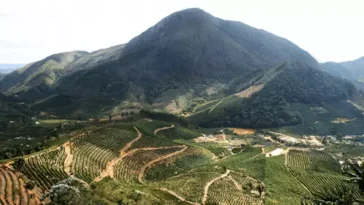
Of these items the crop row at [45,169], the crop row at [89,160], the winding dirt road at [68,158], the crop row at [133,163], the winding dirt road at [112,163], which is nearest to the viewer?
the crop row at [45,169]

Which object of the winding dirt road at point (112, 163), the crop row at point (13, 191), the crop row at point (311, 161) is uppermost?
the crop row at point (13, 191)

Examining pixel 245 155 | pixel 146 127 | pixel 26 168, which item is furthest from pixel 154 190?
pixel 146 127

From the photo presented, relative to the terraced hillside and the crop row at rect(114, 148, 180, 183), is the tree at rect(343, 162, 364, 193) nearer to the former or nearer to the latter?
the terraced hillside

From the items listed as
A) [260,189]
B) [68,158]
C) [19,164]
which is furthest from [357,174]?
[68,158]

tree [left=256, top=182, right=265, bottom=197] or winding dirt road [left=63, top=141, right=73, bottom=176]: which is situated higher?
winding dirt road [left=63, top=141, right=73, bottom=176]

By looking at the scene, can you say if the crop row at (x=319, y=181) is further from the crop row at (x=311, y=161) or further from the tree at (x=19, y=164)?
the tree at (x=19, y=164)

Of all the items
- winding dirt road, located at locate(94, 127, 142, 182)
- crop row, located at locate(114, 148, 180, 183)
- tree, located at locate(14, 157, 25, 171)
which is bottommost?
crop row, located at locate(114, 148, 180, 183)

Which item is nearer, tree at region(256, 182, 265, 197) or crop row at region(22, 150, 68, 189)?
crop row at region(22, 150, 68, 189)

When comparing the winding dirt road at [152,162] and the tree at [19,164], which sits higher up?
the tree at [19,164]

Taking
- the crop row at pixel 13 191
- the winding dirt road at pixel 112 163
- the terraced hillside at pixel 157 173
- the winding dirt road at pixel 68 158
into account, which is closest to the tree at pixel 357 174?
the terraced hillside at pixel 157 173

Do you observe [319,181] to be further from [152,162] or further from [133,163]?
[133,163]

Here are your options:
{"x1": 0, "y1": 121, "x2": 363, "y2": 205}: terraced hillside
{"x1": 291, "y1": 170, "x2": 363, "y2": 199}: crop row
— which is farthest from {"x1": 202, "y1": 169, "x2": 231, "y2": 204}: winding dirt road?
{"x1": 291, "y1": 170, "x2": 363, "y2": 199}: crop row

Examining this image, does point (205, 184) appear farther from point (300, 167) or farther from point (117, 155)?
point (300, 167)
